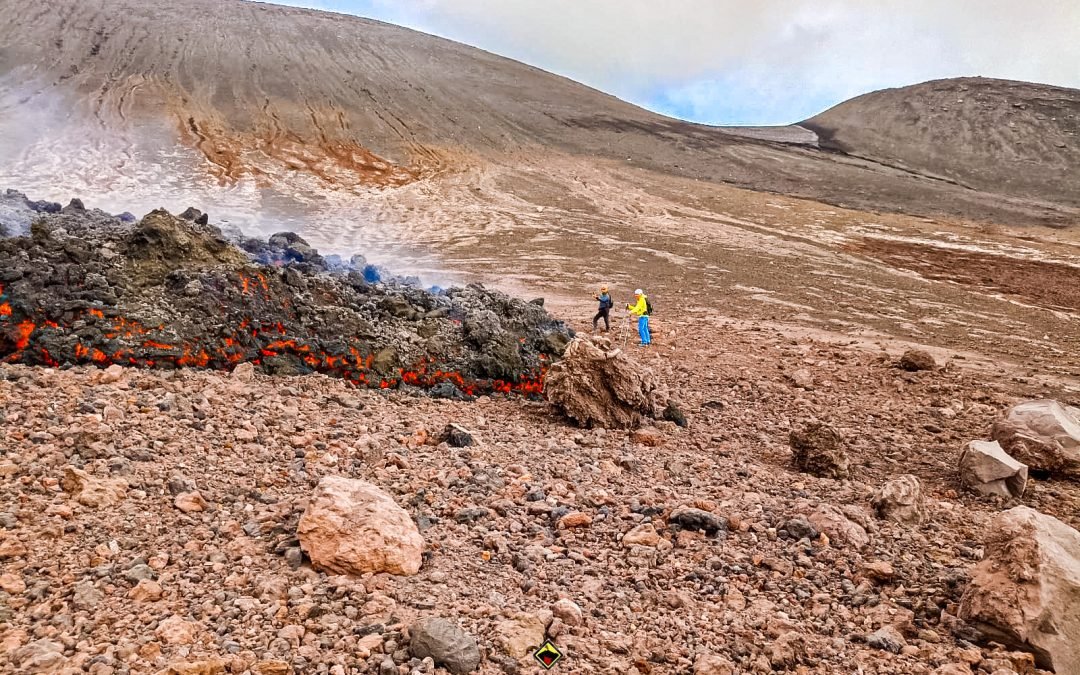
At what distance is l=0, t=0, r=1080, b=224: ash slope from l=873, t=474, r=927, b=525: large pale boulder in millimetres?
21562

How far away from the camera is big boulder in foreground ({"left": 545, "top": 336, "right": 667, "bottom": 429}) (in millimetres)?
5789

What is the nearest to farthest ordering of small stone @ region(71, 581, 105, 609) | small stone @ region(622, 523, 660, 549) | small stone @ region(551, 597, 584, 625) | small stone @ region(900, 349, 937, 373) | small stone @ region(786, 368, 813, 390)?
small stone @ region(71, 581, 105, 609) → small stone @ region(551, 597, 584, 625) → small stone @ region(622, 523, 660, 549) → small stone @ region(786, 368, 813, 390) → small stone @ region(900, 349, 937, 373)

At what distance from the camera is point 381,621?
9.16 feet

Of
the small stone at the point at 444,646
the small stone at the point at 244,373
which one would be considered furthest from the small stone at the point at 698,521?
the small stone at the point at 244,373

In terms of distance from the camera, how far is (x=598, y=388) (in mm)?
5855

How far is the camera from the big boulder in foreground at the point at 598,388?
5789mm

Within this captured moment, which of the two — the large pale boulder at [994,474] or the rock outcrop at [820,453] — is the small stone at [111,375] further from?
the large pale boulder at [994,474]

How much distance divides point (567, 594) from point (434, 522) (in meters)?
0.88

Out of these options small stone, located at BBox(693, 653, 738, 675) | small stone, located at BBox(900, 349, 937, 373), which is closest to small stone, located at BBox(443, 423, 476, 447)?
small stone, located at BBox(693, 653, 738, 675)

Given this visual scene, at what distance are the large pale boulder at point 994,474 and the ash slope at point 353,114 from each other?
2122 cm

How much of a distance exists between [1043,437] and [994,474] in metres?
0.89

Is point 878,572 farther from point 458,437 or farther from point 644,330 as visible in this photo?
point 644,330

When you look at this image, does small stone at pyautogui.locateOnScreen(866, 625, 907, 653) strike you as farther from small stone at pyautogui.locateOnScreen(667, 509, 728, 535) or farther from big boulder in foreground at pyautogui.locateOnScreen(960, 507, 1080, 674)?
small stone at pyautogui.locateOnScreen(667, 509, 728, 535)

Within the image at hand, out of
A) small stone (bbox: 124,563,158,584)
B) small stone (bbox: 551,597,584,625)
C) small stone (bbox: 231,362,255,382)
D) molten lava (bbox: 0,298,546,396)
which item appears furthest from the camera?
small stone (bbox: 231,362,255,382)
